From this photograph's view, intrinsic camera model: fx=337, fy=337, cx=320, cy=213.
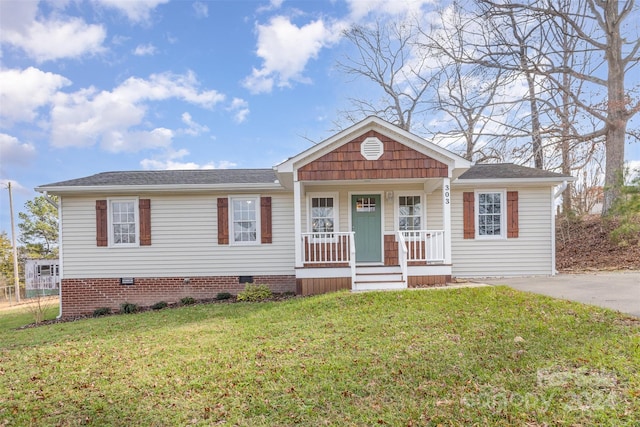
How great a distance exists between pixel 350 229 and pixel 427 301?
3.65 metres

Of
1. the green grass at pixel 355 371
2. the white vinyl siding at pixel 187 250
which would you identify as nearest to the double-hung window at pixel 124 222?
the white vinyl siding at pixel 187 250

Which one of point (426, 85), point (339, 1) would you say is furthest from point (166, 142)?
point (426, 85)

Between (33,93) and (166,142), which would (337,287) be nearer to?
(166,142)

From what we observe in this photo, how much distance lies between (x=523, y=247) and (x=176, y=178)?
1043 cm

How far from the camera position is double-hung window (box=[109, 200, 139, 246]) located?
31.9ft

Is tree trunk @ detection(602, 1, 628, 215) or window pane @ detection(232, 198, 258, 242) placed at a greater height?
tree trunk @ detection(602, 1, 628, 215)

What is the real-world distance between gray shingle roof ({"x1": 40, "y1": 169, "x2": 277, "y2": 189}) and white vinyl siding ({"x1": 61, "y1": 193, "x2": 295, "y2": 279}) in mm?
466

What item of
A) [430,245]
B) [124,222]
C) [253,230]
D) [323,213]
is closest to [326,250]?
[323,213]

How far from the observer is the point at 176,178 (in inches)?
405

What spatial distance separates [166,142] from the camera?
53.8 ft

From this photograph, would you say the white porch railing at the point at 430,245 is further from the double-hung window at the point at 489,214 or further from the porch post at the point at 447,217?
the double-hung window at the point at 489,214

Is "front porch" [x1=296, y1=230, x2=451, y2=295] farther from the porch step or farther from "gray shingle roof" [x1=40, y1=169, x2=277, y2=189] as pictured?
"gray shingle roof" [x1=40, y1=169, x2=277, y2=189]

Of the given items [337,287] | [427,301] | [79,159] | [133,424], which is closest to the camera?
[133,424]

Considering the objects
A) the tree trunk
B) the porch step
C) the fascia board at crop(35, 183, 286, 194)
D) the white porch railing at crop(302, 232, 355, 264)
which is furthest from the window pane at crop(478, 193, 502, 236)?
the tree trunk
